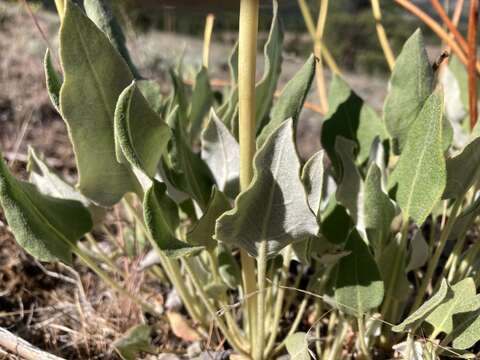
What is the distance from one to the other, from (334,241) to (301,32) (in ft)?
10.2

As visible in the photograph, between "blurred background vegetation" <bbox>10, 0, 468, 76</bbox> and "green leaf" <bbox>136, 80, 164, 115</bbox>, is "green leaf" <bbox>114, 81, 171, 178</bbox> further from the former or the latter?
"blurred background vegetation" <bbox>10, 0, 468, 76</bbox>

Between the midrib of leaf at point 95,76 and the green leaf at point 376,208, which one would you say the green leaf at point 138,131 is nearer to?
the midrib of leaf at point 95,76

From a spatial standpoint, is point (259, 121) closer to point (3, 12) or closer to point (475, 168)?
point (475, 168)

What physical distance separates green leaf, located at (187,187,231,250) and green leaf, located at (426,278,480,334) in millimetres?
246

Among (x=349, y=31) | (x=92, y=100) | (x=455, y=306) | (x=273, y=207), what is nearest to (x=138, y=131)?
(x=92, y=100)

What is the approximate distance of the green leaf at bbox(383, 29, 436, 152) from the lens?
702 mm

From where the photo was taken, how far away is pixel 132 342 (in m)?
0.69

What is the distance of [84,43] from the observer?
0.52m

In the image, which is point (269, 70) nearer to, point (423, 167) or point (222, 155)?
point (222, 155)

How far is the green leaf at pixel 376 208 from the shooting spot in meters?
0.61

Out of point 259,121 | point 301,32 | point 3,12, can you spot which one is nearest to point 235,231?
point 259,121

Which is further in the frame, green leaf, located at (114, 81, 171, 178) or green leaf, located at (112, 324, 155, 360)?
green leaf, located at (112, 324, 155, 360)

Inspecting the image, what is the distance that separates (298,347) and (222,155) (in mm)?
231

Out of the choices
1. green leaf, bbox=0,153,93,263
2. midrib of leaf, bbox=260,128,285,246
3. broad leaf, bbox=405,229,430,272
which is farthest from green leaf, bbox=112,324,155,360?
broad leaf, bbox=405,229,430,272
